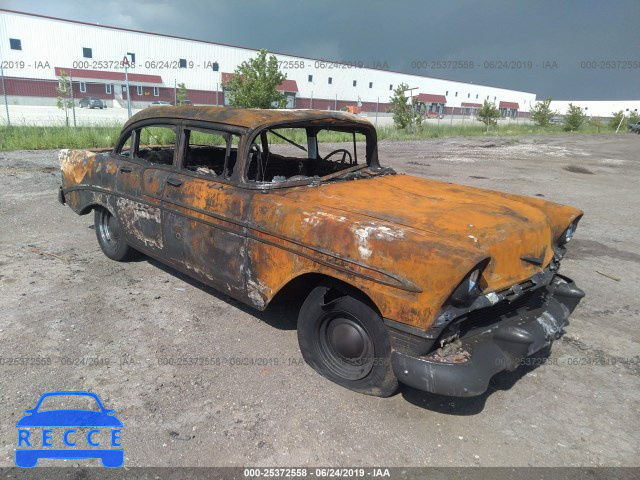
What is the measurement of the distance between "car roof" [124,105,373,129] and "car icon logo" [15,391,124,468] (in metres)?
2.22

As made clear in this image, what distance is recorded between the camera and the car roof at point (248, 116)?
11.1ft

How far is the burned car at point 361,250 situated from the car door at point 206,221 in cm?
1

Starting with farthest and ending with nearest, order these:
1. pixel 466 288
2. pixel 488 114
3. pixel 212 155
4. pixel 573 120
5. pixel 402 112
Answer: pixel 573 120
pixel 488 114
pixel 402 112
pixel 212 155
pixel 466 288

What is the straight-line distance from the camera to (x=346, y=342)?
2.84m

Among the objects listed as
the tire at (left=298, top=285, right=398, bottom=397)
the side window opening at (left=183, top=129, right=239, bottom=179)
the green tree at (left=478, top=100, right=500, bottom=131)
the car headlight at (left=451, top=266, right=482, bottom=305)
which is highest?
the green tree at (left=478, top=100, right=500, bottom=131)

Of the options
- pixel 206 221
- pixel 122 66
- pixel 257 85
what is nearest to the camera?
pixel 206 221

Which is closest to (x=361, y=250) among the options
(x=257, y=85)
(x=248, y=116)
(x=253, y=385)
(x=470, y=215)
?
(x=470, y=215)

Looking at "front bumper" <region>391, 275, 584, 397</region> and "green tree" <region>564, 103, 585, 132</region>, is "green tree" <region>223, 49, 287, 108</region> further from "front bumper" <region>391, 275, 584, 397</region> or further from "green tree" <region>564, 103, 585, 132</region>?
"green tree" <region>564, 103, 585, 132</region>

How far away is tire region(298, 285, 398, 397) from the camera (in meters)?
2.63

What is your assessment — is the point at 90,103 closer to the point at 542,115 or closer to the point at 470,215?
the point at 542,115

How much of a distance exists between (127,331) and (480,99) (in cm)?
8613

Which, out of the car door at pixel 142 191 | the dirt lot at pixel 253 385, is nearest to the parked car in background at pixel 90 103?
the dirt lot at pixel 253 385

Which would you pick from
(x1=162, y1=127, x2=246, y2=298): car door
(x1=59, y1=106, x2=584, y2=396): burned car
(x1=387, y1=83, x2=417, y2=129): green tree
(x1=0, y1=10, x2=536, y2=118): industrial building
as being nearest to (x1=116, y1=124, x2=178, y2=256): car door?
(x1=59, y1=106, x2=584, y2=396): burned car

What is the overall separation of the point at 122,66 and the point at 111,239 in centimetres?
4337
